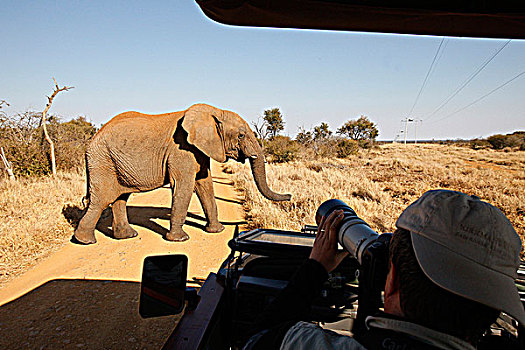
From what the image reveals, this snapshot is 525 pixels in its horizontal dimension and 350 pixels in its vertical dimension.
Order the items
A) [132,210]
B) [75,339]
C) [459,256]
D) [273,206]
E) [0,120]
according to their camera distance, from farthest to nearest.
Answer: [0,120] < [132,210] < [273,206] < [75,339] < [459,256]

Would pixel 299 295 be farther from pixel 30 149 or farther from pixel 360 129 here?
pixel 360 129

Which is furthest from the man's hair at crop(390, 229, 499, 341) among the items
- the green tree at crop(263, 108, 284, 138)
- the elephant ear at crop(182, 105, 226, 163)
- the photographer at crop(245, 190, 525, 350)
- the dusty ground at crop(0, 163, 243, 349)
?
the green tree at crop(263, 108, 284, 138)

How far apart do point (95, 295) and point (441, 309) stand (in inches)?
179

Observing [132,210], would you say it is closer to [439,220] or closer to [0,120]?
[0,120]

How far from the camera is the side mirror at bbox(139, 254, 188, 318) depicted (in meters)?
1.42

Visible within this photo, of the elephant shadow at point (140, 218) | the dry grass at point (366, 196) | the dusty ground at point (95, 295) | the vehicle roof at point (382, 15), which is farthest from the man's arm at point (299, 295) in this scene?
the elephant shadow at point (140, 218)

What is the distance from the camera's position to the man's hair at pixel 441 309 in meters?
0.76

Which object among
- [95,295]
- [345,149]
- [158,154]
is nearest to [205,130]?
[158,154]

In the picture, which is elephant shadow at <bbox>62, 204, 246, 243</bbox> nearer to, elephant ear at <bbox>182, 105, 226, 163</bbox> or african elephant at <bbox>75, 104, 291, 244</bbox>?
african elephant at <bbox>75, 104, 291, 244</bbox>

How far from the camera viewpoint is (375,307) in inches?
43.7

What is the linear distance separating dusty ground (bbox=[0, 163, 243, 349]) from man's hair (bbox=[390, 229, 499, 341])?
10.3 feet

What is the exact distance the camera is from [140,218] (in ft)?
26.5

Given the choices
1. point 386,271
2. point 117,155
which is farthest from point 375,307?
point 117,155

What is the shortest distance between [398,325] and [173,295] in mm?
998
